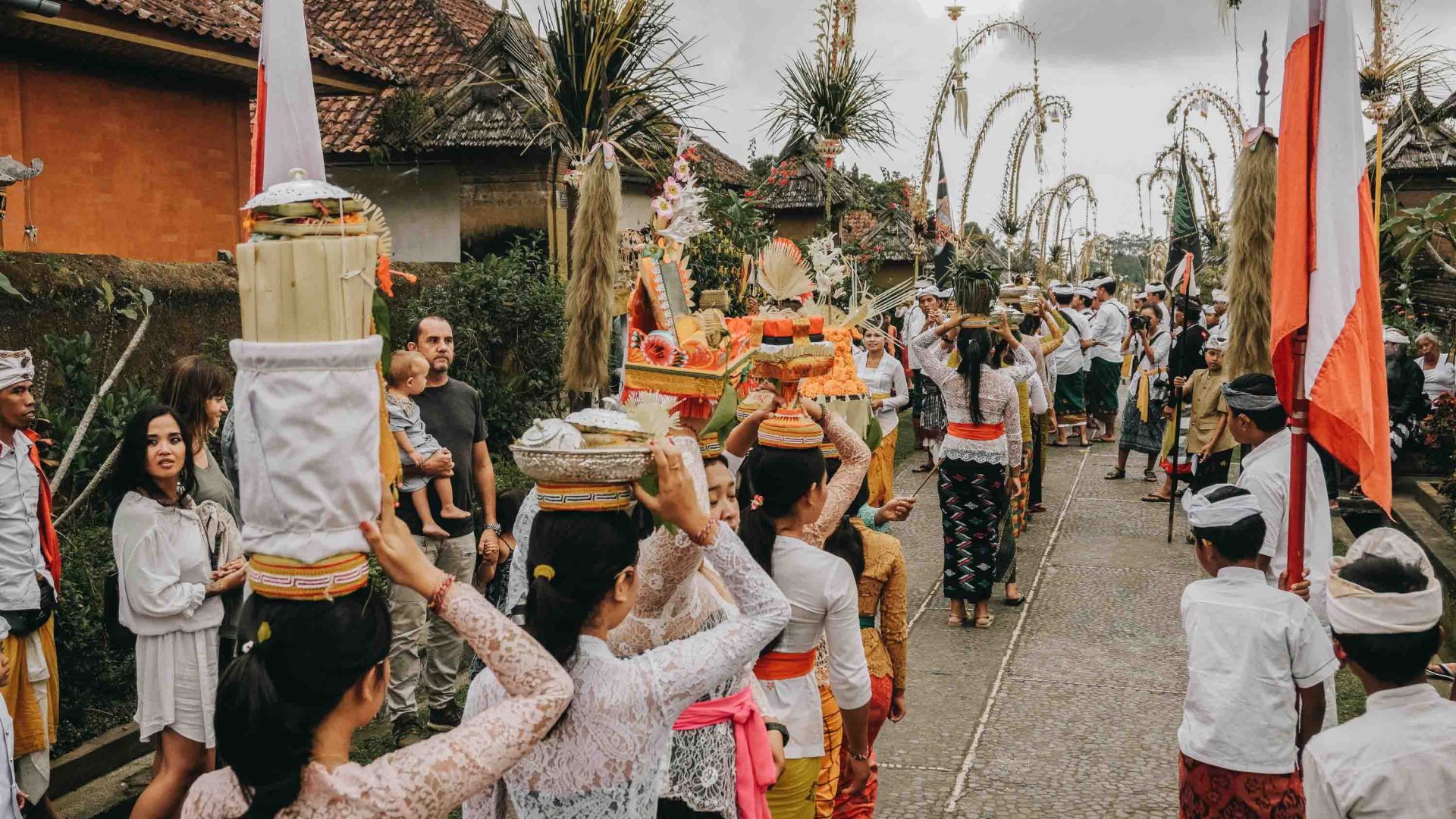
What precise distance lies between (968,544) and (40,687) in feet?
17.1

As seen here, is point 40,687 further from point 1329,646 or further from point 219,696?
point 1329,646

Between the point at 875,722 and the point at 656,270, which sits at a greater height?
the point at 656,270

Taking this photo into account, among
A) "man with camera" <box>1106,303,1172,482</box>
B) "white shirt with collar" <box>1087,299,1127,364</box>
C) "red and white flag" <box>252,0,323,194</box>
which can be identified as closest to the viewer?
"red and white flag" <box>252,0,323,194</box>

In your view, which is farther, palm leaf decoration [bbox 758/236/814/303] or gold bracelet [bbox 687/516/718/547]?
palm leaf decoration [bbox 758/236/814/303]

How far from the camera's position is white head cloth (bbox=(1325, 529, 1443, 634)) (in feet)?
8.40

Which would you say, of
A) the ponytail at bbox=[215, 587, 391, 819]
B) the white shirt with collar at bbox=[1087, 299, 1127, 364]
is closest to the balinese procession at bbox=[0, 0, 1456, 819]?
the ponytail at bbox=[215, 587, 391, 819]

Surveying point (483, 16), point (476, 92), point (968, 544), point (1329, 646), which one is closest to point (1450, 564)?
point (968, 544)

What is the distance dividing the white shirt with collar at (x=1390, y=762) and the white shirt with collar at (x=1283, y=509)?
153 cm

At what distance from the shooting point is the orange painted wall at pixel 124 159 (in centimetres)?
977

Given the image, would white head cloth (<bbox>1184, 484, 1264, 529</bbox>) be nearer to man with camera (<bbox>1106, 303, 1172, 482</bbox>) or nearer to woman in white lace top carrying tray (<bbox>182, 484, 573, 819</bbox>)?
woman in white lace top carrying tray (<bbox>182, 484, 573, 819</bbox>)

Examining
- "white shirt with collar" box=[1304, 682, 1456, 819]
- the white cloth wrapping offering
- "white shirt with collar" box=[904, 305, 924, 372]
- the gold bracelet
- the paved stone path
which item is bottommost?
the paved stone path

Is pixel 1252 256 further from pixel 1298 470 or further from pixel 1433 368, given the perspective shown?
pixel 1433 368

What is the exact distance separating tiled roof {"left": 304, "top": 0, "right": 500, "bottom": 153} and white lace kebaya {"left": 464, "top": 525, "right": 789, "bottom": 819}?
13.4 meters

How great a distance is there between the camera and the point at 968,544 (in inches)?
296
